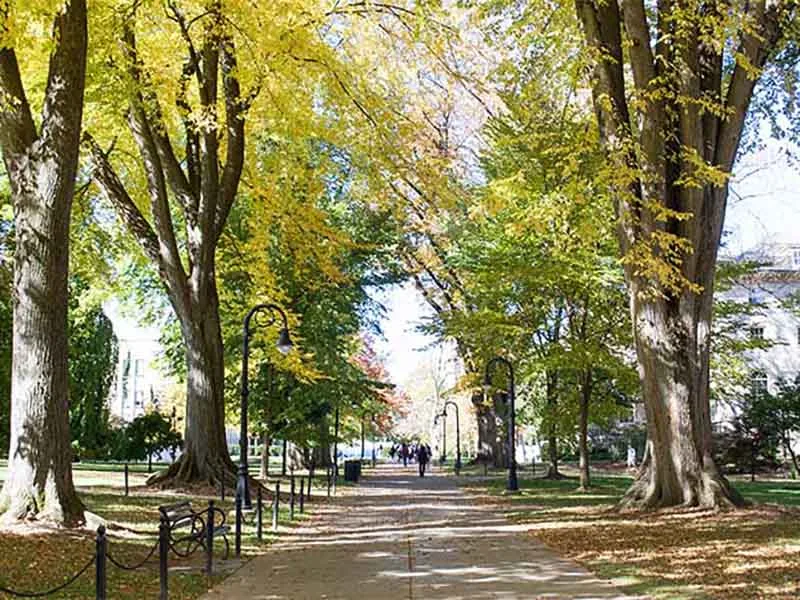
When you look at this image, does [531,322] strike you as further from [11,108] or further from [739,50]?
[11,108]

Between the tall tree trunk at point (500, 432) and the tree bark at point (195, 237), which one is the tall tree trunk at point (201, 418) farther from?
the tall tree trunk at point (500, 432)

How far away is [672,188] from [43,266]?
11520mm

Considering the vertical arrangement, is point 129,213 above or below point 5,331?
above

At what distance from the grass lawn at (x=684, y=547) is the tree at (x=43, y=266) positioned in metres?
7.49

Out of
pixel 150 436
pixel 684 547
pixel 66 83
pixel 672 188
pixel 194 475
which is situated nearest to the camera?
pixel 684 547

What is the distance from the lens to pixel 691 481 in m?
18.3

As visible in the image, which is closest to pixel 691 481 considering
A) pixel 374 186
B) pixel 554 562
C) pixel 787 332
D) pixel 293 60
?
pixel 554 562


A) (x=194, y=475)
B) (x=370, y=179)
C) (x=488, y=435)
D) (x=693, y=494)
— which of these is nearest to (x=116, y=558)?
(x=693, y=494)

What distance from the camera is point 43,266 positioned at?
14.5 m

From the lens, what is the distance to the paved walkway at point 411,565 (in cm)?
1078

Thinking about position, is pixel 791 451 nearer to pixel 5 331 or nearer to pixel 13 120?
pixel 5 331

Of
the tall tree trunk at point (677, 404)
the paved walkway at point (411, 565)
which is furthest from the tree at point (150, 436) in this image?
the tall tree trunk at point (677, 404)

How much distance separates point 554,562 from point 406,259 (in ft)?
97.9

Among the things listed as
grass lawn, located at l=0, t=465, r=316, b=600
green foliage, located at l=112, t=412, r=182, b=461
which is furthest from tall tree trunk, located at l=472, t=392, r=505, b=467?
grass lawn, located at l=0, t=465, r=316, b=600
